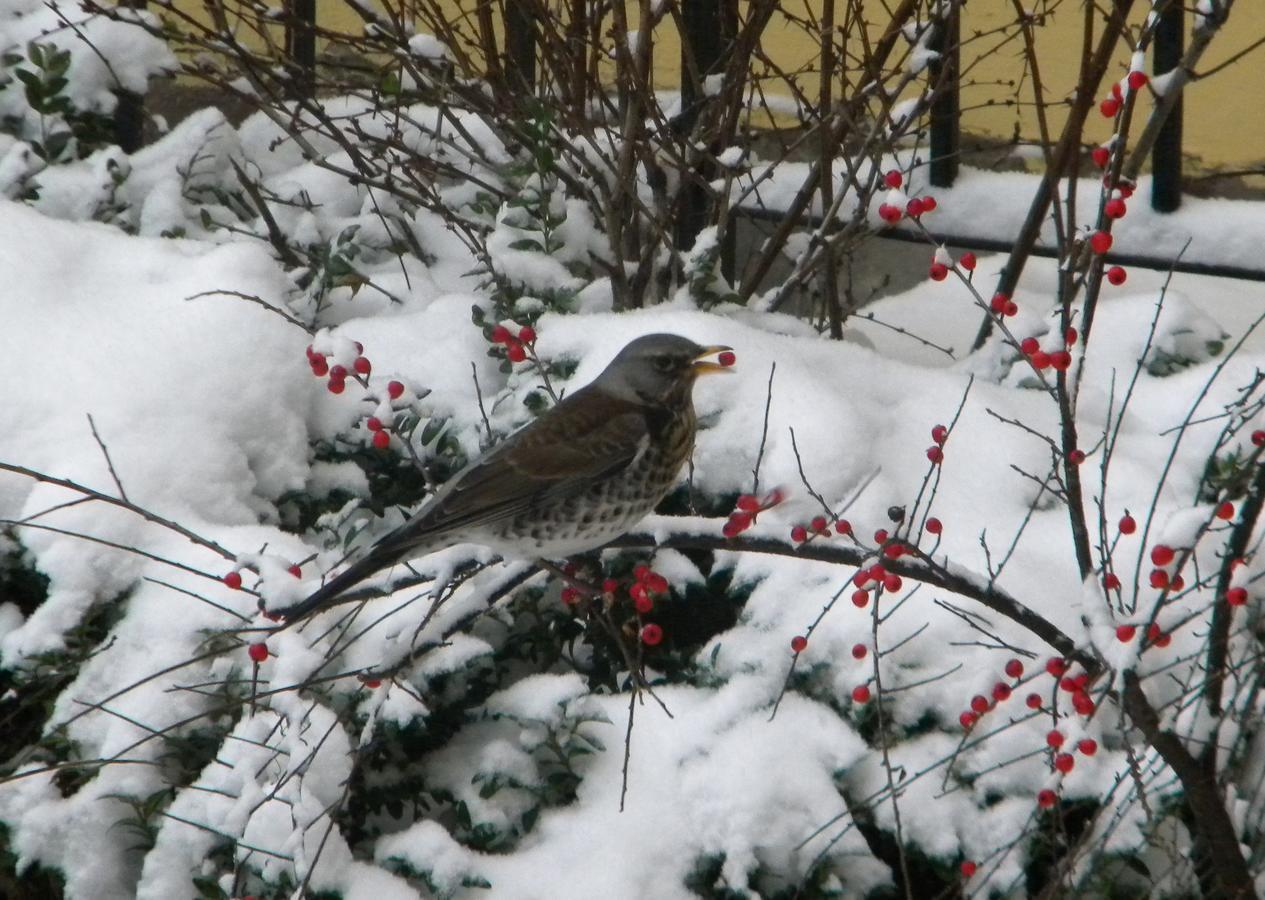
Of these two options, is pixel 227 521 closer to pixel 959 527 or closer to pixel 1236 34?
pixel 959 527

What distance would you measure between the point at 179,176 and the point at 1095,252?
9.38 ft

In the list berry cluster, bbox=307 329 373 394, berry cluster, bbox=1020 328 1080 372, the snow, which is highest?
berry cluster, bbox=1020 328 1080 372

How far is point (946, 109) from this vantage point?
4289mm

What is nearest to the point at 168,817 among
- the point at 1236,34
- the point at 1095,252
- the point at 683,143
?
the point at 1095,252

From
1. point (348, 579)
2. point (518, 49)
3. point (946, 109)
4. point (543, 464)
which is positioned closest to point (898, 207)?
point (543, 464)

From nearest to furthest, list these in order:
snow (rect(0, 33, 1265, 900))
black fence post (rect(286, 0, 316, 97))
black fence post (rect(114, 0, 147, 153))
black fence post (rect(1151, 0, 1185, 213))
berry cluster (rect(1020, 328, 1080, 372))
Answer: berry cluster (rect(1020, 328, 1080, 372)) → snow (rect(0, 33, 1265, 900)) → black fence post (rect(286, 0, 316, 97)) → black fence post (rect(1151, 0, 1185, 213)) → black fence post (rect(114, 0, 147, 153))

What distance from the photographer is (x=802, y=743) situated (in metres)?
2.44

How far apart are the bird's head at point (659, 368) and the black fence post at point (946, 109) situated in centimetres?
119

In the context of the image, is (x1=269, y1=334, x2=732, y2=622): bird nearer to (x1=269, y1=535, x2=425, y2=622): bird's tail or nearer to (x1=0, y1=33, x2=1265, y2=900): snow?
(x1=269, y1=535, x2=425, y2=622): bird's tail

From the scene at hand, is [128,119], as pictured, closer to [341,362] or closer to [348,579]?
[341,362]

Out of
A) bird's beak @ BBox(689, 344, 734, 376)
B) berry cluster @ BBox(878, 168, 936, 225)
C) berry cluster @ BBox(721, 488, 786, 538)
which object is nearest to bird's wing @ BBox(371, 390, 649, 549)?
bird's beak @ BBox(689, 344, 734, 376)

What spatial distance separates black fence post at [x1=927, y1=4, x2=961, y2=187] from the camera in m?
3.68

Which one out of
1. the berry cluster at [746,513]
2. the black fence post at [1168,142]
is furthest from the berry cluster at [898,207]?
the black fence post at [1168,142]

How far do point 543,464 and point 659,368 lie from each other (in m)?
0.28
